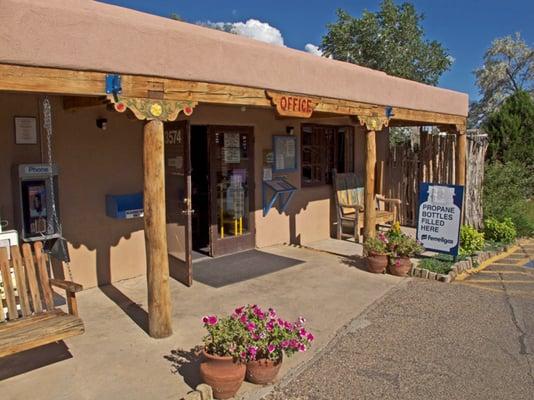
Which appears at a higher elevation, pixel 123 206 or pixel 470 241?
pixel 123 206

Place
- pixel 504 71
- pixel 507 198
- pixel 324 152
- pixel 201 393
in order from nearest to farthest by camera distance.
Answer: pixel 201 393 → pixel 324 152 → pixel 507 198 → pixel 504 71

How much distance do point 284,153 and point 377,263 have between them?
2775 millimetres

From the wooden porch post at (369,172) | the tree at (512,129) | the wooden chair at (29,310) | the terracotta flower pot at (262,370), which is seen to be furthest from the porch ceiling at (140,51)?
the tree at (512,129)

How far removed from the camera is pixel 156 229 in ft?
14.0

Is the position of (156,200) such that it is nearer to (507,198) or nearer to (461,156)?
(461,156)

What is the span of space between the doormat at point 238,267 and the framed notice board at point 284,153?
159cm

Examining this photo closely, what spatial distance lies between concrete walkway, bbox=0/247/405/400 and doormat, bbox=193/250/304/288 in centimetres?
17

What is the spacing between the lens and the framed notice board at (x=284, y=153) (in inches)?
325

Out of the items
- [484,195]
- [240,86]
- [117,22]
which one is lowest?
[484,195]

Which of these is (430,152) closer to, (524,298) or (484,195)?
(484,195)

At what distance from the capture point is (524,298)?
5.74 m

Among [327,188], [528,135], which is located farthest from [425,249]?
[528,135]

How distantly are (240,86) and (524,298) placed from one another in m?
4.21

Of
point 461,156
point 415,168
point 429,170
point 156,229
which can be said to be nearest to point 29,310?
point 156,229
